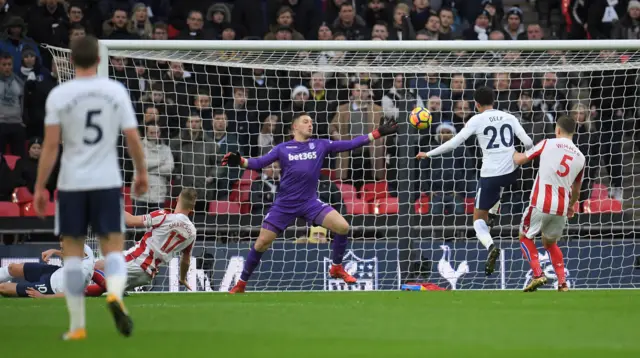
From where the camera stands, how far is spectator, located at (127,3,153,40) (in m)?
18.2

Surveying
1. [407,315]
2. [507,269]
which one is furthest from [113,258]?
[507,269]

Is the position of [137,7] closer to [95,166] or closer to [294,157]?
[294,157]

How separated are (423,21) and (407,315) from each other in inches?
412

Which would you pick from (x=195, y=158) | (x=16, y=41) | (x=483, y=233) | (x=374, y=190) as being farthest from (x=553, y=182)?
(x=16, y=41)

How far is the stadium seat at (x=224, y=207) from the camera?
15758mm

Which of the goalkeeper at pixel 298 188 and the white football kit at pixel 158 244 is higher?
the goalkeeper at pixel 298 188

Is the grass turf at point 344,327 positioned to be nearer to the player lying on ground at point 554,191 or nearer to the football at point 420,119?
the player lying on ground at point 554,191

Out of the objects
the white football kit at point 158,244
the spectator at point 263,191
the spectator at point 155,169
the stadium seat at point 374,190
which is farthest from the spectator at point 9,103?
the stadium seat at point 374,190

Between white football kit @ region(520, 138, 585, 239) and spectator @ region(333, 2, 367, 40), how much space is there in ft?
19.8

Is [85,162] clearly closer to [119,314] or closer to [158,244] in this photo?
[119,314]

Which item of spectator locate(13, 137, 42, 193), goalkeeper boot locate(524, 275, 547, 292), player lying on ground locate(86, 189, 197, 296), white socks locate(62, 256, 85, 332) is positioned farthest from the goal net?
white socks locate(62, 256, 85, 332)

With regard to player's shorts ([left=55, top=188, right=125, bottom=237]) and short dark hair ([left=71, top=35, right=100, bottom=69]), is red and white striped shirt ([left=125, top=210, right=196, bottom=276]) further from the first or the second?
short dark hair ([left=71, top=35, right=100, bottom=69])

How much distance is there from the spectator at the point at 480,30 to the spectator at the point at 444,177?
103 inches

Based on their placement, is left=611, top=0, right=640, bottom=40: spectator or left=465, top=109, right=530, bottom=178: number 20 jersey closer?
left=465, top=109, right=530, bottom=178: number 20 jersey
